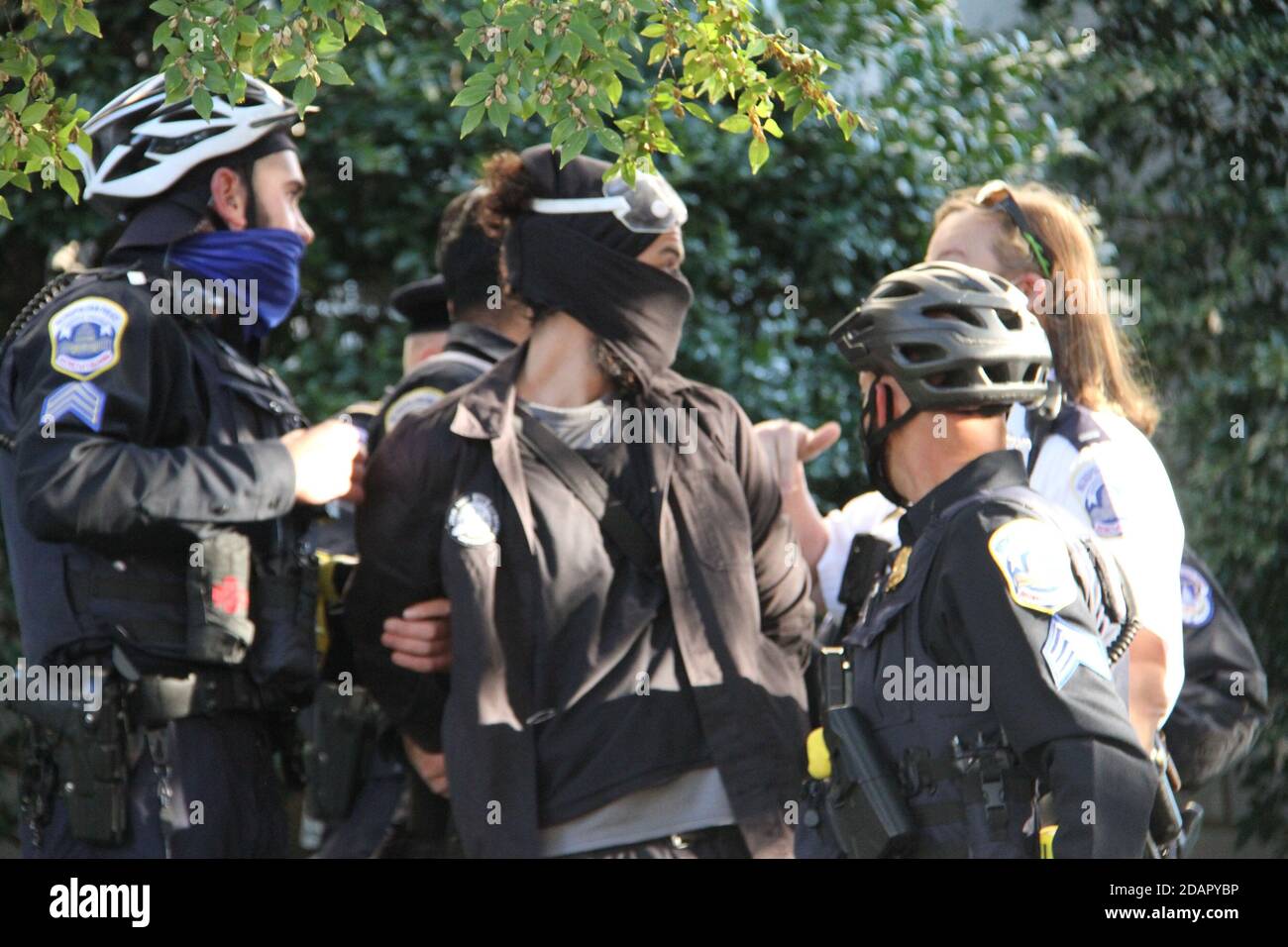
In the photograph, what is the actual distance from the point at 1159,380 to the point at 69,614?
5.91 meters

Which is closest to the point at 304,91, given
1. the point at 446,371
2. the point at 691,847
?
the point at 691,847

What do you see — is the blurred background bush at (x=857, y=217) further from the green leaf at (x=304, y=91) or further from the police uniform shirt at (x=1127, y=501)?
the green leaf at (x=304, y=91)

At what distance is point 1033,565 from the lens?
9.68ft

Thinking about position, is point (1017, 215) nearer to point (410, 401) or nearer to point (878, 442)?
Result: point (878, 442)

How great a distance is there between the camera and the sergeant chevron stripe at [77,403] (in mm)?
3744

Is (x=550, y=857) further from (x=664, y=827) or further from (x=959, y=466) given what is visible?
(x=959, y=466)

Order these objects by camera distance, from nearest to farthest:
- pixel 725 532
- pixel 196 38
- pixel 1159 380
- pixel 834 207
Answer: pixel 196 38 < pixel 725 532 < pixel 834 207 < pixel 1159 380

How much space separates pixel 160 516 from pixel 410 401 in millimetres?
1267

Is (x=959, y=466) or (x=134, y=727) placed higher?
(x=959, y=466)

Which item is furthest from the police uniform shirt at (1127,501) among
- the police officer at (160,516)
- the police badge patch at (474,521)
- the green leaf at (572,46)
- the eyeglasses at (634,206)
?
the police officer at (160,516)

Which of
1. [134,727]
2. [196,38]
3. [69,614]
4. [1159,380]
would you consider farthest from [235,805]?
[1159,380]

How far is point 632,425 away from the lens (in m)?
4.11

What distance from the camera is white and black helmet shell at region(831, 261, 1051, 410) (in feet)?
10.7
